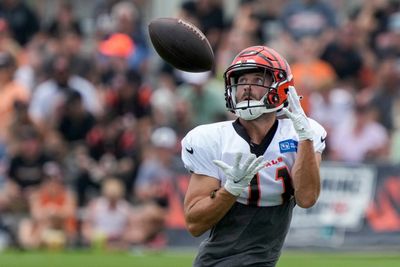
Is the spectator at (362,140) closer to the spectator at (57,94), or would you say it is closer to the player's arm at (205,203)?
the spectator at (57,94)

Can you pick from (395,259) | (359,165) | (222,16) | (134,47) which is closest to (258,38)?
(222,16)

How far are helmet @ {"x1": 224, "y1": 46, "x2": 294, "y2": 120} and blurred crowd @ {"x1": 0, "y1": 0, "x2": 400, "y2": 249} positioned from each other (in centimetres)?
757

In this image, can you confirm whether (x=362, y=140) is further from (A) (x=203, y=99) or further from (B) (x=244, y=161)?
(B) (x=244, y=161)

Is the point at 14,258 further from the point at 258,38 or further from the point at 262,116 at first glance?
the point at 262,116

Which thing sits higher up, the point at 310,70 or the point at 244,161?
the point at 310,70

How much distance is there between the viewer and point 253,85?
17.4ft

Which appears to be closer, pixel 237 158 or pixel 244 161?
pixel 237 158

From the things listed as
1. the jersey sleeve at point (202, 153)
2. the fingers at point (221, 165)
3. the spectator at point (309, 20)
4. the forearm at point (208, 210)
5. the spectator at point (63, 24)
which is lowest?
the forearm at point (208, 210)

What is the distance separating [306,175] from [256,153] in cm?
29

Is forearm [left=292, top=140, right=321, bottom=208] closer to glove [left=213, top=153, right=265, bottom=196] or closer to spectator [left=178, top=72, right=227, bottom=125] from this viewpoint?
glove [left=213, top=153, right=265, bottom=196]

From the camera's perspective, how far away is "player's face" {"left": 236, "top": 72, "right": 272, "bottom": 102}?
526 centimetres

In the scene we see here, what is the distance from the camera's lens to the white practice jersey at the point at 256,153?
527 centimetres

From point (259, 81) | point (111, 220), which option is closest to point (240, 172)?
point (259, 81)

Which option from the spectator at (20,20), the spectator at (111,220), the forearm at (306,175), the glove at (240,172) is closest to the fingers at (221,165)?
the glove at (240,172)
